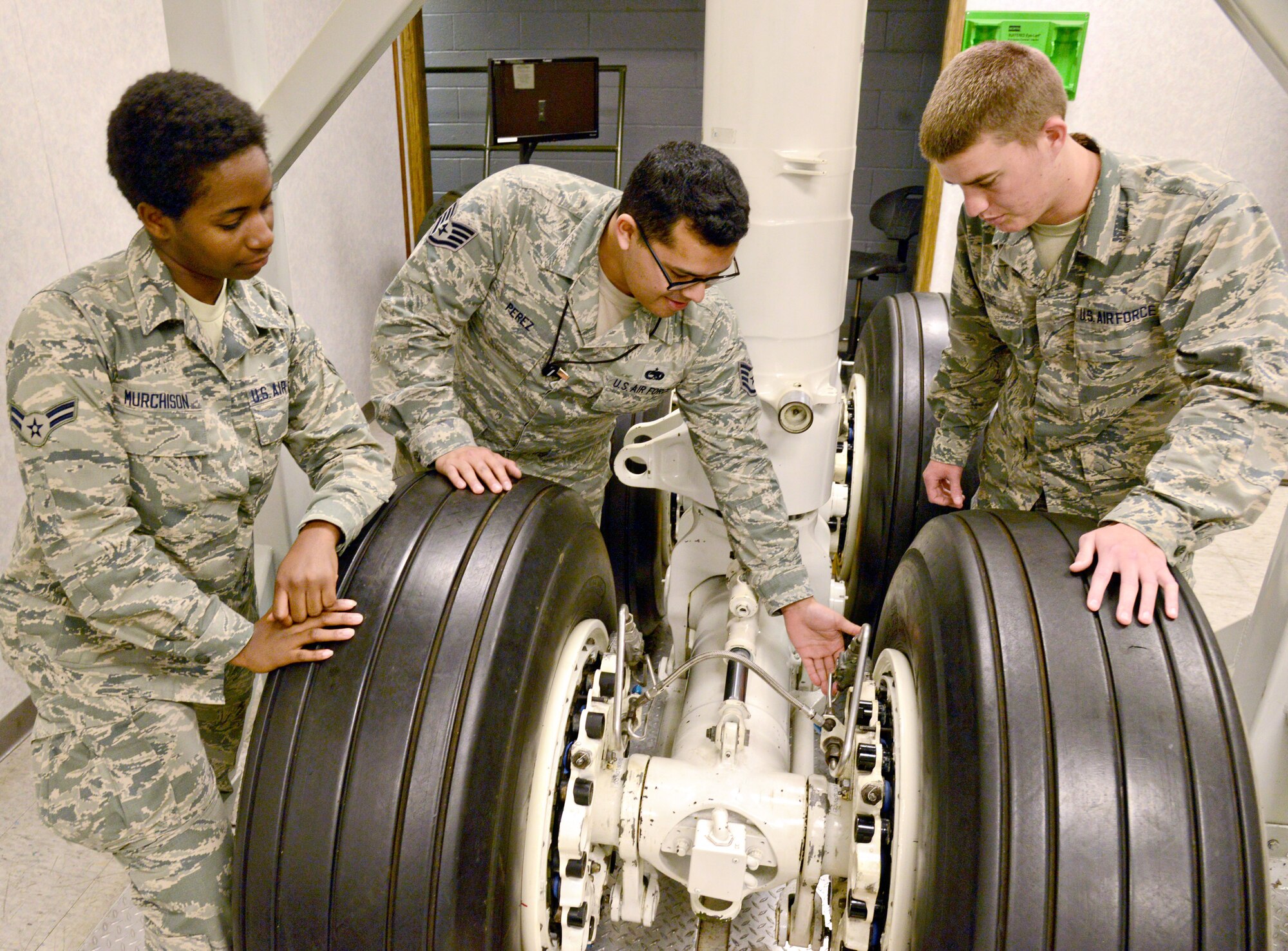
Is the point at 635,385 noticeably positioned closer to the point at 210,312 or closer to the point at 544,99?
the point at 210,312

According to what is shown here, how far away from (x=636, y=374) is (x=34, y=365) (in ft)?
3.30

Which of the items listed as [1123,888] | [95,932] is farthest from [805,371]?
[95,932]

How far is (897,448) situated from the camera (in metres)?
2.47

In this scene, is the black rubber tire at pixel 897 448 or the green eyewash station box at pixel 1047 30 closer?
the black rubber tire at pixel 897 448

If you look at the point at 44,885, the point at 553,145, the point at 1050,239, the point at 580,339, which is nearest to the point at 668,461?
the point at 580,339

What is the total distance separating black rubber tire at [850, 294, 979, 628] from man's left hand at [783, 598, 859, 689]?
20.7 inches

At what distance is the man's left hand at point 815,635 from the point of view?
1.83m

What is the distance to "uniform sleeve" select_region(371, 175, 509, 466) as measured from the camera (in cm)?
178

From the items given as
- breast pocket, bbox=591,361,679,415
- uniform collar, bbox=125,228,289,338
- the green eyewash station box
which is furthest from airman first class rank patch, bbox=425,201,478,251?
the green eyewash station box

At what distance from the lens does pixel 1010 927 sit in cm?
107

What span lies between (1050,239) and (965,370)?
457 mm

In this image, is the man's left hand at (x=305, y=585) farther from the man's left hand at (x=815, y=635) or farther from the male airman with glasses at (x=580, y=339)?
the man's left hand at (x=815, y=635)

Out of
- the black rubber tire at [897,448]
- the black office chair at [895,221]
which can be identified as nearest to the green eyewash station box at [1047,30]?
the black office chair at [895,221]

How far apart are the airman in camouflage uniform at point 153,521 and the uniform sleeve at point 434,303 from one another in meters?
0.25
